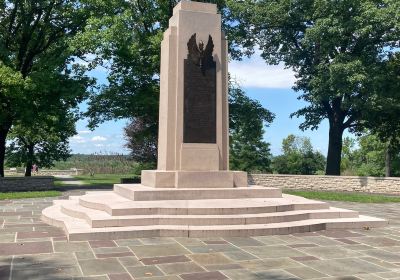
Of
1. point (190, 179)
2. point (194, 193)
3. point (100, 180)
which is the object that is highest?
point (190, 179)

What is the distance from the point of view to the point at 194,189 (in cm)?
1070

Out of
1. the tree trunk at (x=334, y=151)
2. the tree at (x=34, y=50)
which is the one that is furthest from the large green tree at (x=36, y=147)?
the tree trunk at (x=334, y=151)

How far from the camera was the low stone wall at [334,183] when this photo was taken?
2394cm

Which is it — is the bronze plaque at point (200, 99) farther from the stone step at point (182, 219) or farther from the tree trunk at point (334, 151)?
the tree trunk at point (334, 151)

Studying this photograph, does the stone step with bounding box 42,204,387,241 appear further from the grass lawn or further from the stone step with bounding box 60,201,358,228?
the grass lawn

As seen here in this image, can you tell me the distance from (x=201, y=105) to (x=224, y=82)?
3.89ft

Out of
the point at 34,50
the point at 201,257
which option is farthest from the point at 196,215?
the point at 34,50

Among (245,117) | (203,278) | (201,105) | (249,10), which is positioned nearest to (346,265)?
(203,278)

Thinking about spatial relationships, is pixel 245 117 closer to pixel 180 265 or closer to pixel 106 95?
pixel 106 95

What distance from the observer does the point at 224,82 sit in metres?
12.7

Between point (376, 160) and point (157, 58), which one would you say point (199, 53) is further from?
point (376, 160)

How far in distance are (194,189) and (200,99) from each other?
116 inches

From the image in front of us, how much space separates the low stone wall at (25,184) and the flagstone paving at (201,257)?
1494 centimetres

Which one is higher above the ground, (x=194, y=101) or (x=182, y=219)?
(x=194, y=101)
